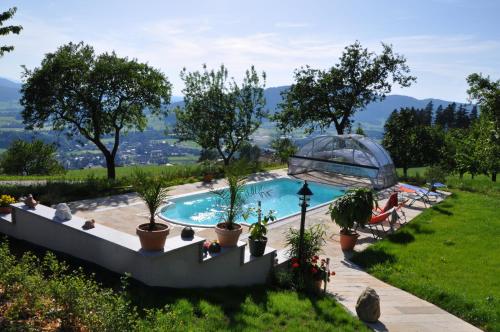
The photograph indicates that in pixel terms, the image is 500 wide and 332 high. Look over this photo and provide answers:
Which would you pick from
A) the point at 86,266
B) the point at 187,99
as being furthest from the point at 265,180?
the point at 86,266

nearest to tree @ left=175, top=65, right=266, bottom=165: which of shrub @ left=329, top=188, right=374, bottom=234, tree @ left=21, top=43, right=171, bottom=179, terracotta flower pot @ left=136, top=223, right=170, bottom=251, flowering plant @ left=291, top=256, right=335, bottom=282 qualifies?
tree @ left=21, top=43, right=171, bottom=179

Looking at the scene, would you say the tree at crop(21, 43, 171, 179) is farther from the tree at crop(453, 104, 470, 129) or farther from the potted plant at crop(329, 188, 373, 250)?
the tree at crop(453, 104, 470, 129)

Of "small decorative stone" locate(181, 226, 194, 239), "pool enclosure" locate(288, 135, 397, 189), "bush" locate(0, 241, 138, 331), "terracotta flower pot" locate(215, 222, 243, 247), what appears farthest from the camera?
"pool enclosure" locate(288, 135, 397, 189)

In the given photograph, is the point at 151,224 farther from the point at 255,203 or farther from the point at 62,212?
the point at 255,203

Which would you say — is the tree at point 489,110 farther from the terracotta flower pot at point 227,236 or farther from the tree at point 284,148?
the terracotta flower pot at point 227,236

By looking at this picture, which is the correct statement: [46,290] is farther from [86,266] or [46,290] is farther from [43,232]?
[43,232]

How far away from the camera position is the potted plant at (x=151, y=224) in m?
5.73

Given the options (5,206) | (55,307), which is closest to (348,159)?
(5,206)

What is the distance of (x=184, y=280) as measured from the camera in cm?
625

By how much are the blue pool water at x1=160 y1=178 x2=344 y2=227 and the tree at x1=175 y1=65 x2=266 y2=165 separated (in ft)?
16.0

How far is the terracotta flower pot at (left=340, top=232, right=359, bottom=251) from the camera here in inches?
383

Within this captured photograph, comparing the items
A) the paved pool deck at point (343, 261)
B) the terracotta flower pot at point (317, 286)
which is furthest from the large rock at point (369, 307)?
the terracotta flower pot at point (317, 286)

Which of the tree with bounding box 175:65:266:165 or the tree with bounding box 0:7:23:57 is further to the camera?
the tree with bounding box 175:65:266:165

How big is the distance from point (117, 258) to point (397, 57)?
2366 centimetres
